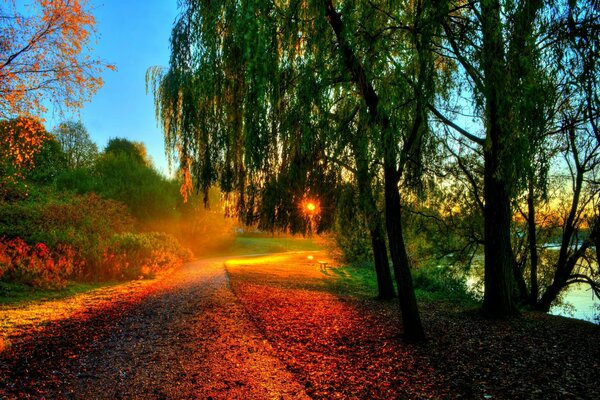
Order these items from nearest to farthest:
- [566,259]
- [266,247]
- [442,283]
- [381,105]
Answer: [381,105] → [566,259] → [442,283] → [266,247]

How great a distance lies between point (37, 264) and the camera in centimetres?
975

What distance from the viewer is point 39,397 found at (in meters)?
3.82

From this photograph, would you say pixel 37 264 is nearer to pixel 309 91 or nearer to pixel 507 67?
pixel 309 91

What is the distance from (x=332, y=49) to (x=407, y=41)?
5.19 feet

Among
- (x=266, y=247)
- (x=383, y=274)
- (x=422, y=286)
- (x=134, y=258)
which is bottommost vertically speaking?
(x=266, y=247)

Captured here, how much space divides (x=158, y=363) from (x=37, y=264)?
24.0 feet

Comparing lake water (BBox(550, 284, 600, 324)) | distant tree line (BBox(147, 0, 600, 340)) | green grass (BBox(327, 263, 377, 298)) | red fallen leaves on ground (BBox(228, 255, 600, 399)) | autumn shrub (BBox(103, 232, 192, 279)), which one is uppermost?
distant tree line (BBox(147, 0, 600, 340))

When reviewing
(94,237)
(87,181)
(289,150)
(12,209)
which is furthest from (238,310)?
(87,181)

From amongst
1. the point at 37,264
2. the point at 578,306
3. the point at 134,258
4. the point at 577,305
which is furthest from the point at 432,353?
the point at 577,305

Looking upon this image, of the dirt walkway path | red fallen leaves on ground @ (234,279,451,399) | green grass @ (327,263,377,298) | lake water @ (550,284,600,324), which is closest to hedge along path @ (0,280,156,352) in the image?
the dirt walkway path

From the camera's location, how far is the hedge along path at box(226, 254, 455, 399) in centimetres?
421

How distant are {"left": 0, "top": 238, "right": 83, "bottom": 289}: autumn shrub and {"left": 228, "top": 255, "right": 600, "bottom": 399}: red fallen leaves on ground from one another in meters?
5.60

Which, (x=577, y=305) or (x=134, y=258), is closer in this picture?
(x=134, y=258)

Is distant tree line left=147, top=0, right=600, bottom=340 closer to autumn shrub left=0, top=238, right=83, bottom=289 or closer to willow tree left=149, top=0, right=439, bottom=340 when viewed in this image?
willow tree left=149, top=0, right=439, bottom=340
